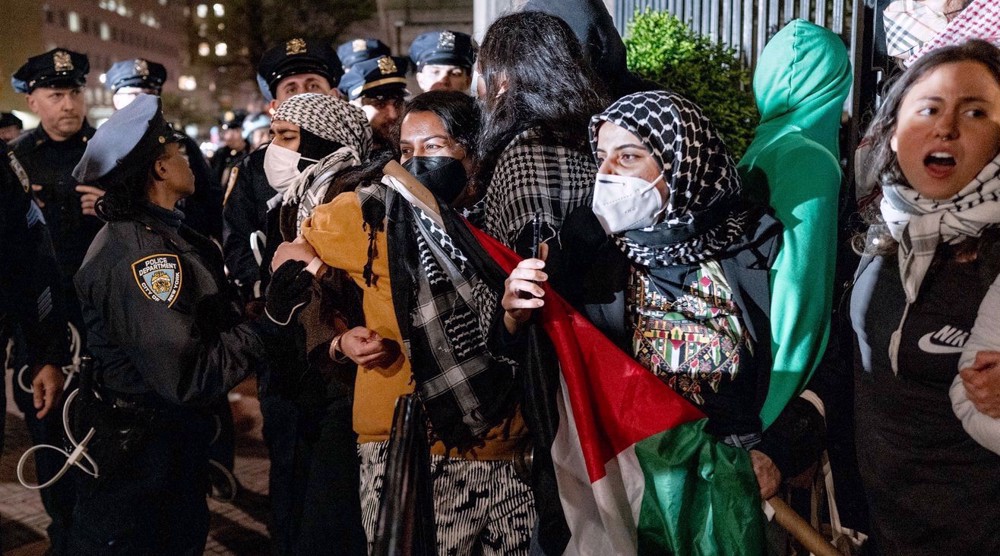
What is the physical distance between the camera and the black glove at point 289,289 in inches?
110

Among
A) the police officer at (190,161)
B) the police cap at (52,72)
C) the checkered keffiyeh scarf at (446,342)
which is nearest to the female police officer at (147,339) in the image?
the checkered keffiyeh scarf at (446,342)

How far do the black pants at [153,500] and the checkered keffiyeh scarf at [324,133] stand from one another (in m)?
0.96

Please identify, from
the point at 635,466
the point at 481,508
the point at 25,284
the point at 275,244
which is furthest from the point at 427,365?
the point at 25,284

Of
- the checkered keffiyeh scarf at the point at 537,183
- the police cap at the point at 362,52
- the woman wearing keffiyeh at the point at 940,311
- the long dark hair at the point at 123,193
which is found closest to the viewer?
the woman wearing keffiyeh at the point at 940,311

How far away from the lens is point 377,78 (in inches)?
213

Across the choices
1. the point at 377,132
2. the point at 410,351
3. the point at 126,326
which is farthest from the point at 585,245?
the point at 377,132

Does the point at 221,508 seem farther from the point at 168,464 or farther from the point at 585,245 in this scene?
the point at 585,245

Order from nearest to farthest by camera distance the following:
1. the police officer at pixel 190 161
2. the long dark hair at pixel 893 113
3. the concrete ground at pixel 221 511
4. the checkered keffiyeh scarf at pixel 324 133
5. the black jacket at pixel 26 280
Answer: the long dark hair at pixel 893 113, the checkered keffiyeh scarf at pixel 324 133, the black jacket at pixel 26 280, the concrete ground at pixel 221 511, the police officer at pixel 190 161

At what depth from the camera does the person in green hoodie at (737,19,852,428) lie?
2.40 meters

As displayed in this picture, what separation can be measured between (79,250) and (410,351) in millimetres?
3546

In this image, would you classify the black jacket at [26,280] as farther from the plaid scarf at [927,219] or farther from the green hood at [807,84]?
the plaid scarf at [927,219]

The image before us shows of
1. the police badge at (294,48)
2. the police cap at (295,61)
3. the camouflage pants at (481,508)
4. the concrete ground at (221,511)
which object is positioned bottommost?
the concrete ground at (221,511)

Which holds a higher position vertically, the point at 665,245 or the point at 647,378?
the point at 665,245

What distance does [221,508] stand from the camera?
5.27 metres
